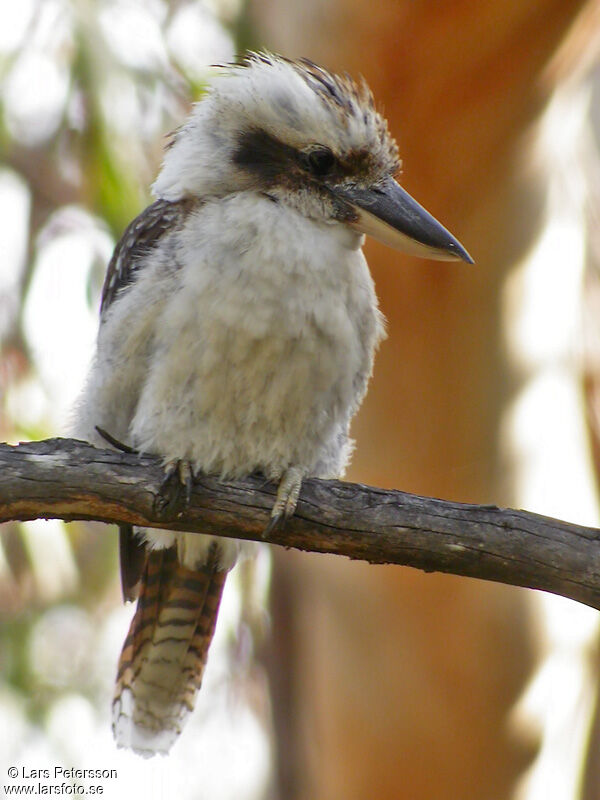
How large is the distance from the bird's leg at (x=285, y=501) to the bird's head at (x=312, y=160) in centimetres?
46

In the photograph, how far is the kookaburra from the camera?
1.77 m

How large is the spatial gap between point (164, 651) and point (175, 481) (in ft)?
2.03

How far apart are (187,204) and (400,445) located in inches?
38.8

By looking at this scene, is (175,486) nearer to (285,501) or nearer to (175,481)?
(175,481)

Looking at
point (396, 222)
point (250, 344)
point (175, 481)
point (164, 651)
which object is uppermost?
point (396, 222)

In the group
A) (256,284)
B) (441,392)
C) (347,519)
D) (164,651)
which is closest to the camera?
(347,519)

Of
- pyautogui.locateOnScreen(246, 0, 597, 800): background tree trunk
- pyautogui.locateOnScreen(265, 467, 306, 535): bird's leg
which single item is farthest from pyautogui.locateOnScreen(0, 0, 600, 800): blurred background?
pyautogui.locateOnScreen(265, 467, 306, 535): bird's leg

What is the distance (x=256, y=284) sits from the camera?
1.75 metres

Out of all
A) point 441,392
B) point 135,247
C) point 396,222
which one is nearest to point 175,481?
point 135,247

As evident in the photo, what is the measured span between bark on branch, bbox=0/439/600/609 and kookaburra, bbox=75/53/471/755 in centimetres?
7

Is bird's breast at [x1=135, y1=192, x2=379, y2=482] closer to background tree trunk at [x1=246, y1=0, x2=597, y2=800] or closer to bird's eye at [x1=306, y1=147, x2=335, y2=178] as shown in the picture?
bird's eye at [x1=306, y1=147, x2=335, y2=178]

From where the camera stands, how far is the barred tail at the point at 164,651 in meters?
2.15

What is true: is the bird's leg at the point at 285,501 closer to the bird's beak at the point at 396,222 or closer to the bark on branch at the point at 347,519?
the bark on branch at the point at 347,519

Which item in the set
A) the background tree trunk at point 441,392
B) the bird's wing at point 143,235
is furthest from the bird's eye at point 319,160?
the background tree trunk at point 441,392
